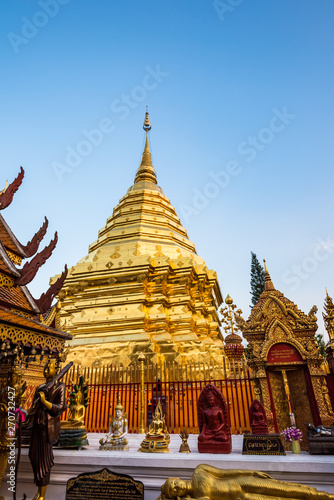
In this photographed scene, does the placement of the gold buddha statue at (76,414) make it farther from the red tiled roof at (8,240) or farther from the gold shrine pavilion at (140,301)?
the gold shrine pavilion at (140,301)

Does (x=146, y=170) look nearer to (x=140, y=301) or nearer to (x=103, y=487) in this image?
(x=140, y=301)

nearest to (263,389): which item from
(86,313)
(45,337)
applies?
(45,337)

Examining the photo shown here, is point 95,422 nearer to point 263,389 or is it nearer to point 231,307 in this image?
point 263,389

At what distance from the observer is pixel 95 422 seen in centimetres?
804

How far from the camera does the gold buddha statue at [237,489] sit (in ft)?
10.0

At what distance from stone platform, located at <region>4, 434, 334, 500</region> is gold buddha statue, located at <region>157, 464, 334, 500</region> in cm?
92

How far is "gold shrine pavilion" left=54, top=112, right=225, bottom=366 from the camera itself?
37.6ft

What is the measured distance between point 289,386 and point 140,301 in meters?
7.87

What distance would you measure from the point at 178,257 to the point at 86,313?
527 cm

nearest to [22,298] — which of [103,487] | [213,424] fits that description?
[103,487]

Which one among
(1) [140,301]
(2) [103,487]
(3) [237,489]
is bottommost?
(2) [103,487]

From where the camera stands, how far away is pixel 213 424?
17.0 feet

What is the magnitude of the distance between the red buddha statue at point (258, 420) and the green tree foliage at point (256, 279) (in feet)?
82.2

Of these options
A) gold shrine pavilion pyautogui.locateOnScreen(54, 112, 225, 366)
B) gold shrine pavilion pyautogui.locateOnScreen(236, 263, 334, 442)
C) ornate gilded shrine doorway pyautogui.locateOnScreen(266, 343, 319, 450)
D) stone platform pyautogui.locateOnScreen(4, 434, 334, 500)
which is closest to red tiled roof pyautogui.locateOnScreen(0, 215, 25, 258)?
stone platform pyautogui.locateOnScreen(4, 434, 334, 500)
